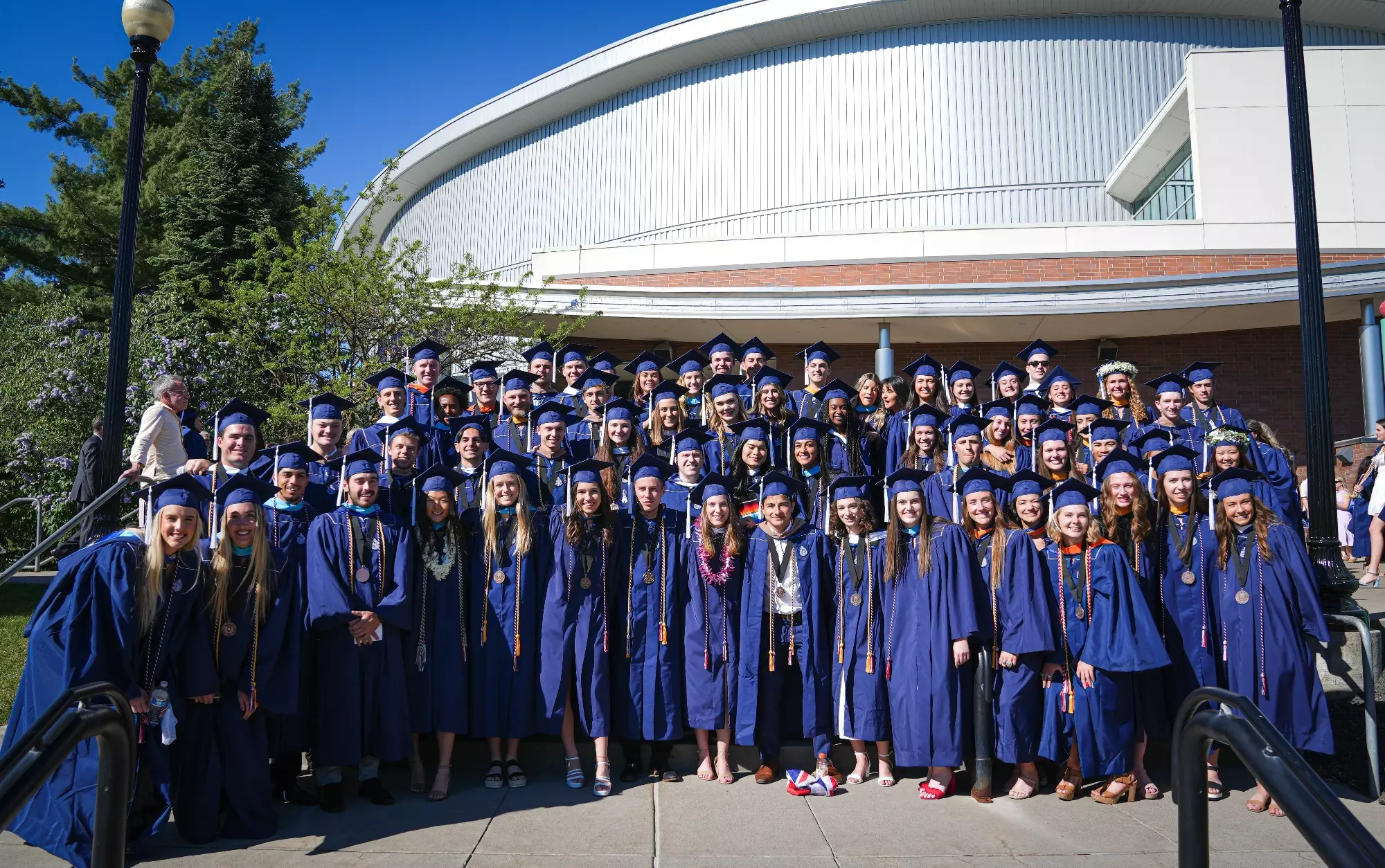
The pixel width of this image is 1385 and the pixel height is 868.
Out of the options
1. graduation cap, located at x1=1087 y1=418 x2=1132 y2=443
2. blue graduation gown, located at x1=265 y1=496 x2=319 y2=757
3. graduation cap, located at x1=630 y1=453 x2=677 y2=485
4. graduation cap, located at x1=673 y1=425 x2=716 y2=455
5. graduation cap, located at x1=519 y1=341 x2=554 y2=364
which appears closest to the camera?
blue graduation gown, located at x1=265 y1=496 x2=319 y2=757

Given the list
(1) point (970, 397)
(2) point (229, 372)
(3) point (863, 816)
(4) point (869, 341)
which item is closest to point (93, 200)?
(2) point (229, 372)

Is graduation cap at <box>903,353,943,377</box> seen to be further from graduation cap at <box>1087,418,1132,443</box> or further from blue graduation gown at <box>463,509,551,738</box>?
blue graduation gown at <box>463,509,551,738</box>

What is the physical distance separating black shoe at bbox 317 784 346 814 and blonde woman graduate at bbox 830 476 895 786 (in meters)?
2.76

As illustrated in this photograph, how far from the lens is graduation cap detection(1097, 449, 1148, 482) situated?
5789 mm

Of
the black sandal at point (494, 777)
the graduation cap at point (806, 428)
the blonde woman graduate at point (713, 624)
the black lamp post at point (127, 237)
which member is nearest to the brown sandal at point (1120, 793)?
the blonde woman graduate at point (713, 624)

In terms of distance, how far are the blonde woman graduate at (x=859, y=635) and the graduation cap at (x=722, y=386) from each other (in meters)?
2.07

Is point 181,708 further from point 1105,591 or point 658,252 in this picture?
point 658,252

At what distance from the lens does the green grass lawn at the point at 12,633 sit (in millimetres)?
6961

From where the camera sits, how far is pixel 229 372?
43.0ft

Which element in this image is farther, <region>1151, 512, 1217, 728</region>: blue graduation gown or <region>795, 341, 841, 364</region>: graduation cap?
<region>795, 341, 841, 364</region>: graduation cap

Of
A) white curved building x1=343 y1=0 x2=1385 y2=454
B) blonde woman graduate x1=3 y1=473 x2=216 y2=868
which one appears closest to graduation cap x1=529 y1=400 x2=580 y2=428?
blonde woman graduate x1=3 y1=473 x2=216 y2=868

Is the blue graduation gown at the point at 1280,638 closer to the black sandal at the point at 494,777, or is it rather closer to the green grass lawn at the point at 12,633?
the black sandal at the point at 494,777

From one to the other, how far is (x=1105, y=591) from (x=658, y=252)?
12.7m

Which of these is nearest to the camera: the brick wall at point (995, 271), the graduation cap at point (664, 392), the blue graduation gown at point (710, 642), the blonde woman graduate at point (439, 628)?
the blonde woman graduate at point (439, 628)
